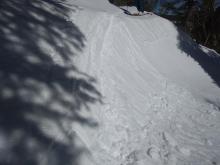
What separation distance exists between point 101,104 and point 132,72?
3.06 m

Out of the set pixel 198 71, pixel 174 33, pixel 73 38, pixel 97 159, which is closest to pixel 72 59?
pixel 73 38

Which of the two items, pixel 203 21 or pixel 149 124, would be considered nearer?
pixel 149 124

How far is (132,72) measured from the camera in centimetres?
841

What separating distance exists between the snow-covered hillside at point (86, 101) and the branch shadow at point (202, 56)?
14.6ft

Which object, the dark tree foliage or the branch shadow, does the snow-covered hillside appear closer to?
the branch shadow

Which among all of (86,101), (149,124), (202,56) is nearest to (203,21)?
(202,56)

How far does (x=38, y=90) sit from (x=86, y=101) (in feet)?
3.45

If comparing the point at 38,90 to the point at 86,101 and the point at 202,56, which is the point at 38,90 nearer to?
the point at 86,101

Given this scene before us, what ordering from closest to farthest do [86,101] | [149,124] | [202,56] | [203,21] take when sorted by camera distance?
[86,101], [149,124], [202,56], [203,21]

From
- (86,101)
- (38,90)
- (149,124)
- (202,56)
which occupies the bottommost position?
(202,56)

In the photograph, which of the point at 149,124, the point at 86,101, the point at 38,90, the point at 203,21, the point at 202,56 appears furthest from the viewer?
the point at 203,21

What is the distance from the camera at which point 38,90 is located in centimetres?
452

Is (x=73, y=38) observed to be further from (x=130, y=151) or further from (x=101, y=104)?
(x=130, y=151)

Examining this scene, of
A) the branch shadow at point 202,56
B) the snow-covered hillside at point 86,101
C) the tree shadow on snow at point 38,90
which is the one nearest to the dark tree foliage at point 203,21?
the branch shadow at point 202,56
